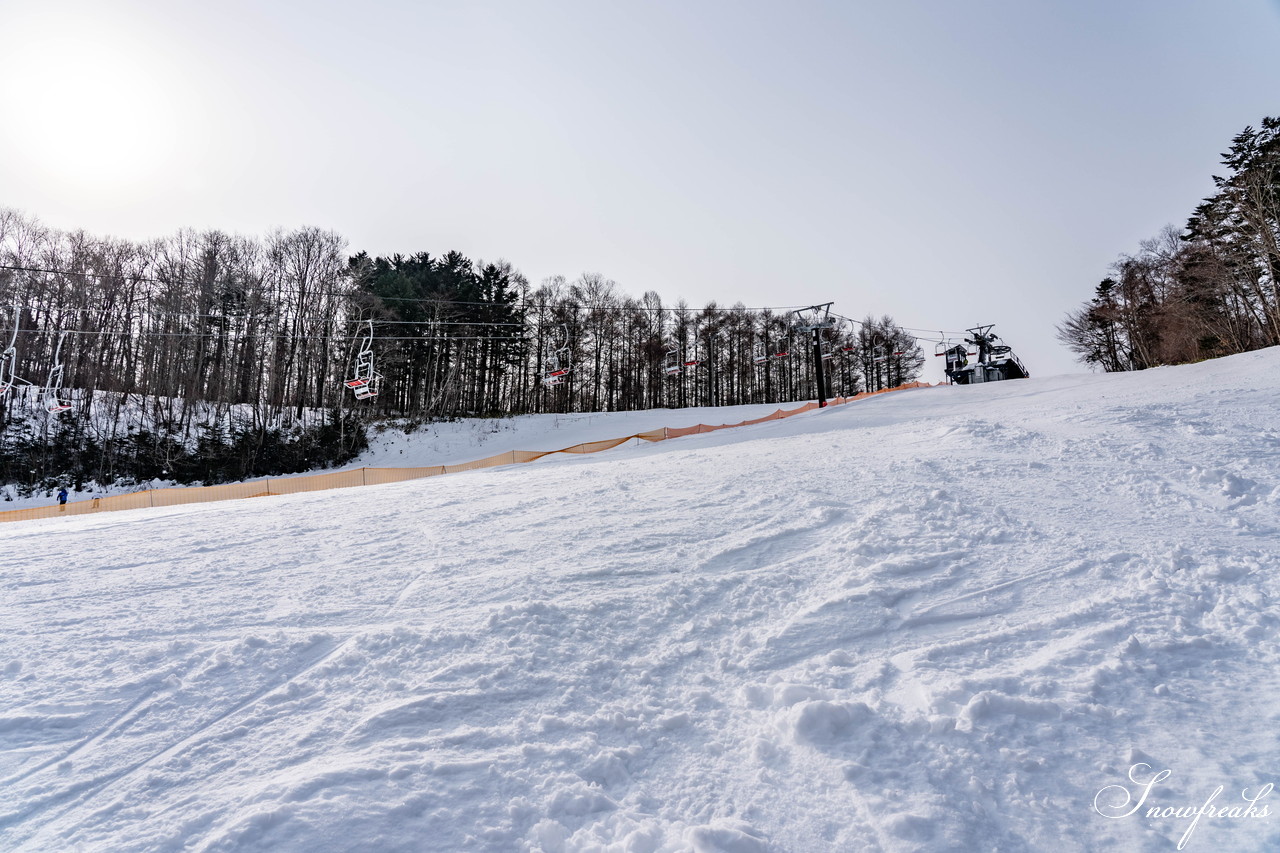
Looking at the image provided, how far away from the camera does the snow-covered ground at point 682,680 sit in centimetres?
272

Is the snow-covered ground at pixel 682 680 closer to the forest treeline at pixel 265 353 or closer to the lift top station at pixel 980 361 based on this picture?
the forest treeline at pixel 265 353

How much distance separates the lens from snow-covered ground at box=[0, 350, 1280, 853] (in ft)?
8.93

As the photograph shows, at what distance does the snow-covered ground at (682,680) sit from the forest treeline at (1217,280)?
1125 inches

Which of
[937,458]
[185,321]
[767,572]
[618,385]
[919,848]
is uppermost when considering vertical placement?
[185,321]

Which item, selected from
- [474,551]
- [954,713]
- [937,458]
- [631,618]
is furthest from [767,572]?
[937,458]

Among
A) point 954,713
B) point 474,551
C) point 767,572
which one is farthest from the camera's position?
point 474,551

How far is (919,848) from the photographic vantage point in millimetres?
2559

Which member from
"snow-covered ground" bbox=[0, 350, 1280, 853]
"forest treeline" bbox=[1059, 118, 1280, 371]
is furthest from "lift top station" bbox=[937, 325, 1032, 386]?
"snow-covered ground" bbox=[0, 350, 1280, 853]

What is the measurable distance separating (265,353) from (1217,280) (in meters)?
51.7

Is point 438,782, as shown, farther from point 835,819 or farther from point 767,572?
point 767,572

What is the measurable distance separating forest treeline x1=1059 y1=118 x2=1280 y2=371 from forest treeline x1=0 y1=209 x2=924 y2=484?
20221mm

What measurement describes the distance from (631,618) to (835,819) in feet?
7.59

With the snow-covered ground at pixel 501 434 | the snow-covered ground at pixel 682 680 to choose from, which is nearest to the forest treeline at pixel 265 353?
the snow-covered ground at pixel 501 434

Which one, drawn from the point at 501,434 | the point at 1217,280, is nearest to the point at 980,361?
the point at 1217,280
